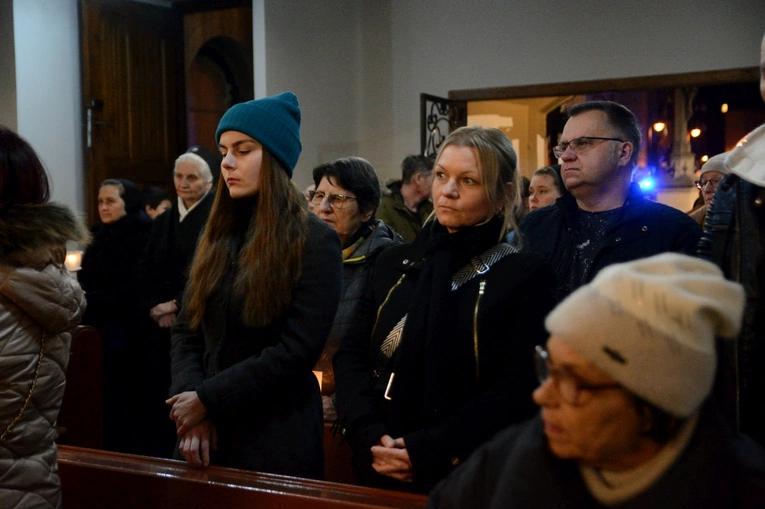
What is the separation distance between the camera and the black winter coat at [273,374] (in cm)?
188

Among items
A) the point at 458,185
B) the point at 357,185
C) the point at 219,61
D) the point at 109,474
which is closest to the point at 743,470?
the point at 458,185

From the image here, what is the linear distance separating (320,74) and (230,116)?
517cm

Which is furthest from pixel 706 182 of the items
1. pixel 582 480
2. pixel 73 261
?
pixel 73 261

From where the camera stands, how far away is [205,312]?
6.66 feet

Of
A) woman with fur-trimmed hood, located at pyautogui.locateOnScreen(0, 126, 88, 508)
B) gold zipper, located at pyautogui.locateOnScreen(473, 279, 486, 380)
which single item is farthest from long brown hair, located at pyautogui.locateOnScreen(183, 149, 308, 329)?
gold zipper, located at pyautogui.locateOnScreen(473, 279, 486, 380)

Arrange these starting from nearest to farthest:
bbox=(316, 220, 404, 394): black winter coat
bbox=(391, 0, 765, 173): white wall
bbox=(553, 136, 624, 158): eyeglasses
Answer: bbox=(553, 136, 624, 158): eyeglasses, bbox=(316, 220, 404, 394): black winter coat, bbox=(391, 0, 765, 173): white wall

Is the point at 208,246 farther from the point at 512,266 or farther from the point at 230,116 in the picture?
the point at 512,266

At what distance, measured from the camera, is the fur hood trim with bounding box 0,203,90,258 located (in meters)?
1.84

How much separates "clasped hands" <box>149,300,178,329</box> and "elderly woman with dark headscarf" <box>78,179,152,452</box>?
22 cm

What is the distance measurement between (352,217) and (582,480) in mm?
2057

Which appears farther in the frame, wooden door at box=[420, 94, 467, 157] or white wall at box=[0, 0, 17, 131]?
wooden door at box=[420, 94, 467, 157]

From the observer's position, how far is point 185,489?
6.22ft

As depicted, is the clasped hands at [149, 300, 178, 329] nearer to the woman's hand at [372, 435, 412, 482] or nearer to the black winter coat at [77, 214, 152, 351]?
the black winter coat at [77, 214, 152, 351]

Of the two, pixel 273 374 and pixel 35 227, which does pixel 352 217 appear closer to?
pixel 273 374
